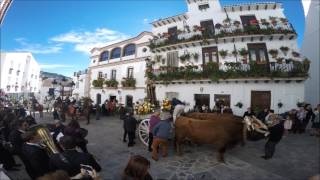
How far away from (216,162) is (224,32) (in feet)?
46.9

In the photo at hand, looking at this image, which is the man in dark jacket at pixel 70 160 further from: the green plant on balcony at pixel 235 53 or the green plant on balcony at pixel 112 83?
the green plant on balcony at pixel 112 83

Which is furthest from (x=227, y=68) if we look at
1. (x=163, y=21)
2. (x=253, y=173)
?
(x=253, y=173)

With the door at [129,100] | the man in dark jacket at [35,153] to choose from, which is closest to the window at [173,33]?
the door at [129,100]

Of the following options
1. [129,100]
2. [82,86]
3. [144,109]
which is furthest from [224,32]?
[82,86]

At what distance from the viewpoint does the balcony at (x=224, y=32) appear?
18531 mm

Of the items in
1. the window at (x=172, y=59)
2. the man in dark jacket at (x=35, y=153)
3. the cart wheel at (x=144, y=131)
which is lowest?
the cart wheel at (x=144, y=131)

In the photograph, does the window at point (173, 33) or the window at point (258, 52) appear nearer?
the window at point (258, 52)

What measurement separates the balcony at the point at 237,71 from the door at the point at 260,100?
142 centimetres

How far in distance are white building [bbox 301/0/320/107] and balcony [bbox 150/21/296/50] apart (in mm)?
4850

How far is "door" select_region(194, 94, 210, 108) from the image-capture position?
20328 mm

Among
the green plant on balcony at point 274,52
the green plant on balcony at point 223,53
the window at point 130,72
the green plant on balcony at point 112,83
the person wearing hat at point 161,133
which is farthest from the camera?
the green plant on balcony at point 112,83

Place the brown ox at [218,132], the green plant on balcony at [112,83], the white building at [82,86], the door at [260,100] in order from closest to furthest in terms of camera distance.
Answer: the brown ox at [218,132] → the door at [260,100] → the green plant on balcony at [112,83] → the white building at [82,86]

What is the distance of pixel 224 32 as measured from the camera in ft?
64.8

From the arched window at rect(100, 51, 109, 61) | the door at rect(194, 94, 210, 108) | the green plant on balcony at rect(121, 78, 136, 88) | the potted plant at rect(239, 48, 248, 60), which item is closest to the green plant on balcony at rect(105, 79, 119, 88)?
the green plant on balcony at rect(121, 78, 136, 88)
